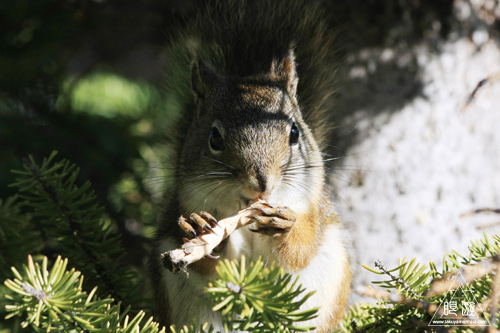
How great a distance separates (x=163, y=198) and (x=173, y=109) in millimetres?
464

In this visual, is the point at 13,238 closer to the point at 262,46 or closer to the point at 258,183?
the point at 258,183

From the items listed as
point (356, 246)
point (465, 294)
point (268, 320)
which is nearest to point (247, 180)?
point (268, 320)

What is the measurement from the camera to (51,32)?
2352 millimetres

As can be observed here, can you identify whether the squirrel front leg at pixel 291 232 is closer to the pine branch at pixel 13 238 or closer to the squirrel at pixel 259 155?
the squirrel at pixel 259 155

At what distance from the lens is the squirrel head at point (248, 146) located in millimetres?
1499

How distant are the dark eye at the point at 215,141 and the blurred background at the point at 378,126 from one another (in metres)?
0.63

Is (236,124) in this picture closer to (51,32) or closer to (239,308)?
(239,308)

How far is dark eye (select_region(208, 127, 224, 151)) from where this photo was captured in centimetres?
163

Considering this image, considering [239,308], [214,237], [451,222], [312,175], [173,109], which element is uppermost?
[173,109]

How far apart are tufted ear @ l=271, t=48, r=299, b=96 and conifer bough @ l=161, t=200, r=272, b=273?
64cm

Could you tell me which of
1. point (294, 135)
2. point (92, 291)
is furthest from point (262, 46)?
point (92, 291)

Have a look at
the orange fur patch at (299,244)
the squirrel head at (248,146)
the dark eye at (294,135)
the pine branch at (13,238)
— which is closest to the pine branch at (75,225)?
the pine branch at (13,238)

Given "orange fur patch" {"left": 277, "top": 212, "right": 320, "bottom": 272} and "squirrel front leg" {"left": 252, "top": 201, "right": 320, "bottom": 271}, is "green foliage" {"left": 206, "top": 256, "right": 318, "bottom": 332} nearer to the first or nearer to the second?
"squirrel front leg" {"left": 252, "top": 201, "right": 320, "bottom": 271}

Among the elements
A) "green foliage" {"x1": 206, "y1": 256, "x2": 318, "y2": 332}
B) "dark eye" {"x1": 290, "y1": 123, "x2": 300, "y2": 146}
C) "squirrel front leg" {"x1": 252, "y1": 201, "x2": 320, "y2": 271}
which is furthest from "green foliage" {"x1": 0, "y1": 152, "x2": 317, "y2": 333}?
"dark eye" {"x1": 290, "y1": 123, "x2": 300, "y2": 146}
